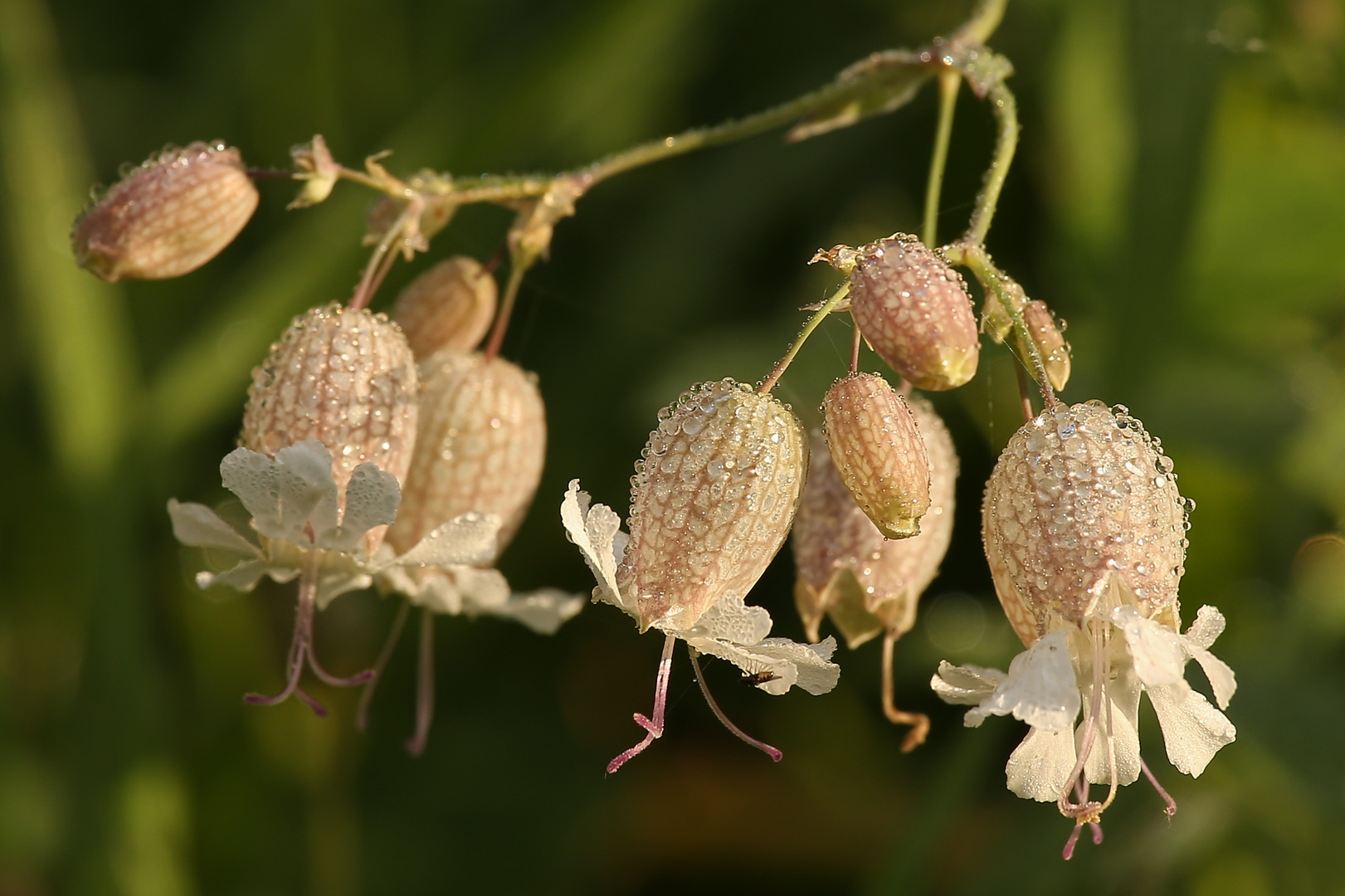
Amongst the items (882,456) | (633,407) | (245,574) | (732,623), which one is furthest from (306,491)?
(633,407)

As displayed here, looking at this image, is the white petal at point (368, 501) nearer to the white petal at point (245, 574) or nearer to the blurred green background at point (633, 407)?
the white petal at point (245, 574)

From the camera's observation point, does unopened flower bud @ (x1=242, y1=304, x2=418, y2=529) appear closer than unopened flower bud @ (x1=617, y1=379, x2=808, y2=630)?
No

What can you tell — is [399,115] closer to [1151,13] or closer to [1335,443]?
[1151,13]

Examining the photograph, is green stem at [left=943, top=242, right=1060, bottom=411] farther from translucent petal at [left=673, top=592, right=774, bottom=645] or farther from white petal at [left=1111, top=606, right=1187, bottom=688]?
translucent petal at [left=673, top=592, right=774, bottom=645]

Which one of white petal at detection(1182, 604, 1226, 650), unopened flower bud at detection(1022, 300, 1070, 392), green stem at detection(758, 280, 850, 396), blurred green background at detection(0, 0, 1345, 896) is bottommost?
blurred green background at detection(0, 0, 1345, 896)

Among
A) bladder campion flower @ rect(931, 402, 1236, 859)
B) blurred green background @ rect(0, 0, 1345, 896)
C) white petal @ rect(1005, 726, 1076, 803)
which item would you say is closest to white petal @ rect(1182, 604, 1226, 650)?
bladder campion flower @ rect(931, 402, 1236, 859)

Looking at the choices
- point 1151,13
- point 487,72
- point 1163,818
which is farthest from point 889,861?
point 487,72

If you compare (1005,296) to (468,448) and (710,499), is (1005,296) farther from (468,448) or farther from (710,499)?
(468,448)
